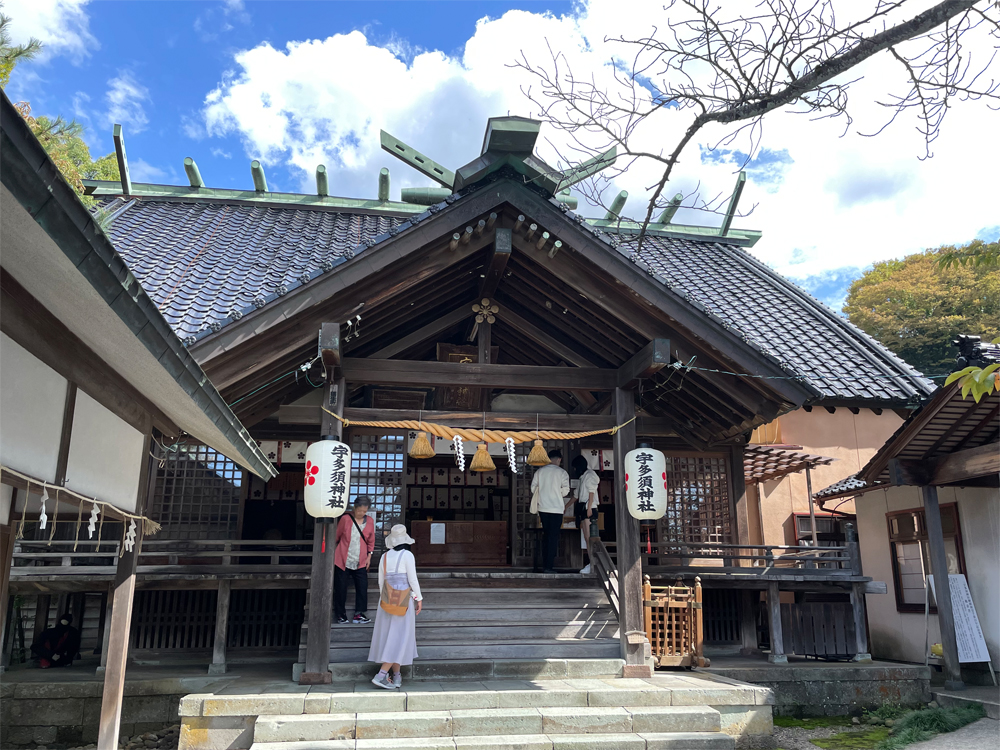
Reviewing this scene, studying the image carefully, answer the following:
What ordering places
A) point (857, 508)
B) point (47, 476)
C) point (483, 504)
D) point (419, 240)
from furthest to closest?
point (483, 504)
point (857, 508)
point (419, 240)
point (47, 476)

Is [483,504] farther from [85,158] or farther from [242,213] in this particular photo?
[85,158]

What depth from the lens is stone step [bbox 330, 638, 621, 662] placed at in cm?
881

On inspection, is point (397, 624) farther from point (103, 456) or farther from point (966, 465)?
point (966, 465)

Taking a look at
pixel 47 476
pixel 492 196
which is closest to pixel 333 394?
pixel 492 196

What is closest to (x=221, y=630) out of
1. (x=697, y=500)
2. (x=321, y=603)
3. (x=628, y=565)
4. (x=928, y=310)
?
(x=321, y=603)

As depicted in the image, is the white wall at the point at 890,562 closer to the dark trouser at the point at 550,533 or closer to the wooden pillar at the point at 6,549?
the dark trouser at the point at 550,533

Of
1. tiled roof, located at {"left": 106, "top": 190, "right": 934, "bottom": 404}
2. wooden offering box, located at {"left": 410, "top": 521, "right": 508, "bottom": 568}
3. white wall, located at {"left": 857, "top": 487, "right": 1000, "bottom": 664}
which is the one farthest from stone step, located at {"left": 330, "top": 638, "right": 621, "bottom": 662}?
white wall, located at {"left": 857, "top": 487, "right": 1000, "bottom": 664}

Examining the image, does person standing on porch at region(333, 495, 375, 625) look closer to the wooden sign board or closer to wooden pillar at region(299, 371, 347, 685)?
wooden pillar at region(299, 371, 347, 685)

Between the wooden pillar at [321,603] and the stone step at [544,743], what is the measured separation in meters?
1.48

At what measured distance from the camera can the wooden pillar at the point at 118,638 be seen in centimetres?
555

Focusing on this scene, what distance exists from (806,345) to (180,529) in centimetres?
1138

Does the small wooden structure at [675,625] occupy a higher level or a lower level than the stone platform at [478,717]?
higher

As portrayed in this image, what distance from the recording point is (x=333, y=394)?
9180 millimetres

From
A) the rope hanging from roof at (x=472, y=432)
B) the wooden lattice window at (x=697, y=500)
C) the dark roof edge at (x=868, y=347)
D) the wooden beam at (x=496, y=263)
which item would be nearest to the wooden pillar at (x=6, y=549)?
the rope hanging from roof at (x=472, y=432)
